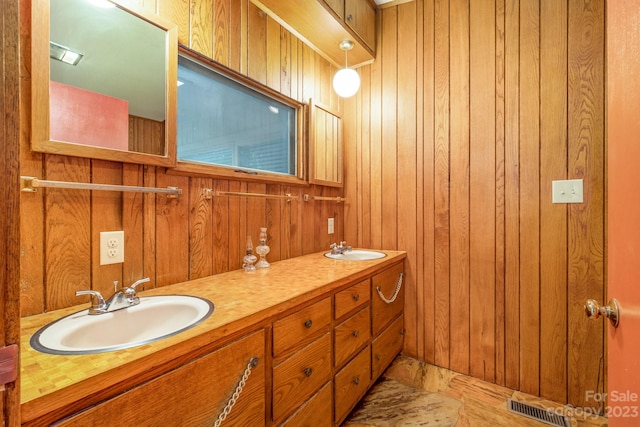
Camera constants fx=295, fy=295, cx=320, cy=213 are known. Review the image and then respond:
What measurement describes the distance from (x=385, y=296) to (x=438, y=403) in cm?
64

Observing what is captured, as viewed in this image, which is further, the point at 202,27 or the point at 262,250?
the point at 262,250

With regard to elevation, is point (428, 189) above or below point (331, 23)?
below

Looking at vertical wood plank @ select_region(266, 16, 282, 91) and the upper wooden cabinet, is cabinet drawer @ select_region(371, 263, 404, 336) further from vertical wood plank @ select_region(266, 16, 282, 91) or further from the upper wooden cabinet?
the upper wooden cabinet

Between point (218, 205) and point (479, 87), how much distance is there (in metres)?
1.73

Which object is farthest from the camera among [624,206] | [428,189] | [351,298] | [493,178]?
[428,189]

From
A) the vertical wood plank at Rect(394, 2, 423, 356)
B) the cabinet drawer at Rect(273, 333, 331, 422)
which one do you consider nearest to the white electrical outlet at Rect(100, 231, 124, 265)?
the cabinet drawer at Rect(273, 333, 331, 422)

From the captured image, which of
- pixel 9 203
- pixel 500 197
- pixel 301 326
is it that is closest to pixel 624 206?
pixel 301 326

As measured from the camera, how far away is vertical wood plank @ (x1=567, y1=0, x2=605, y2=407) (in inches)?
60.9

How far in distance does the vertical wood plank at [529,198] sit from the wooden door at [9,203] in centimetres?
209

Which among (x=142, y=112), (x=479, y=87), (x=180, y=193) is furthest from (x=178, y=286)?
(x=479, y=87)

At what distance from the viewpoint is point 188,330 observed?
78cm

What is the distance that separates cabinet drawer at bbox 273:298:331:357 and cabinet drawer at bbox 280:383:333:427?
252mm

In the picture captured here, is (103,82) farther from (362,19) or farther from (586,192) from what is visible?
(586,192)

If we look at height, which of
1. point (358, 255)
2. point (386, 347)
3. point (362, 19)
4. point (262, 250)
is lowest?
point (386, 347)
